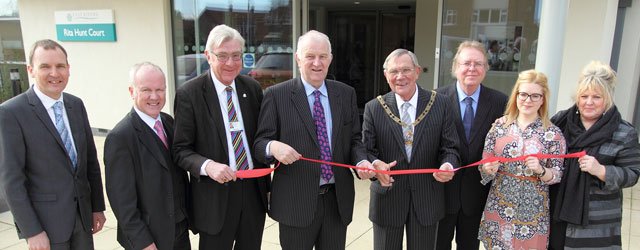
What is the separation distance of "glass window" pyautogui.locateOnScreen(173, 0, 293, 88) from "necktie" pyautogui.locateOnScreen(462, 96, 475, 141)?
581cm

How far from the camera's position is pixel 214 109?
2.72m

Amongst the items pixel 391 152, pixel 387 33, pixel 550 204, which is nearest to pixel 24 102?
pixel 391 152

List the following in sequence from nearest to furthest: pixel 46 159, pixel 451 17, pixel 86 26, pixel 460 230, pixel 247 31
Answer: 1. pixel 46 159
2. pixel 460 230
3. pixel 451 17
4. pixel 247 31
5. pixel 86 26

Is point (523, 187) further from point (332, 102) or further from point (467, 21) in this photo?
point (467, 21)

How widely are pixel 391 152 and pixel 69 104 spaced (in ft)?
6.56

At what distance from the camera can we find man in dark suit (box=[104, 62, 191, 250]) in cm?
251

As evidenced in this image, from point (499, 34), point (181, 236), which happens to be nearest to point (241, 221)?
point (181, 236)

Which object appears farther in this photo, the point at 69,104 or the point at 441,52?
the point at 441,52

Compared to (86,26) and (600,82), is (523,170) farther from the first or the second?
(86,26)

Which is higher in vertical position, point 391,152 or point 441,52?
point 441,52

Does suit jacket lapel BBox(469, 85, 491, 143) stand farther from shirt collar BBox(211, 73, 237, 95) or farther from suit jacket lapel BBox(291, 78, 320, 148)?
shirt collar BBox(211, 73, 237, 95)

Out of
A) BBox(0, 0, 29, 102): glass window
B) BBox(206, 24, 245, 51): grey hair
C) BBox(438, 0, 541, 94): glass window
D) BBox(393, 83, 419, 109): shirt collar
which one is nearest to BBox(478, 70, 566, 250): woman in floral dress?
BBox(393, 83, 419, 109): shirt collar

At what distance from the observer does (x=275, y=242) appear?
4477 mm

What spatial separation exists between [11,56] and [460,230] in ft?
52.8
